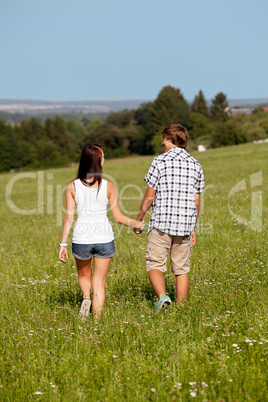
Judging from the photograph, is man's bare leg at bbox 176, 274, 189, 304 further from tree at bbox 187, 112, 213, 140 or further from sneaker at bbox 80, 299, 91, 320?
tree at bbox 187, 112, 213, 140

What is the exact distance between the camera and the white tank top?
5.93 m

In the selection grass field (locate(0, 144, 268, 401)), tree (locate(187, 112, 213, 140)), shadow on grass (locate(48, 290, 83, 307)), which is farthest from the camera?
tree (locate(187, 112, 213, 140))

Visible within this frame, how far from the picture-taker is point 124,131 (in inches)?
5522

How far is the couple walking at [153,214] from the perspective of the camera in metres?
5.95

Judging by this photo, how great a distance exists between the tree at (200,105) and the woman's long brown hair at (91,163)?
481 ft

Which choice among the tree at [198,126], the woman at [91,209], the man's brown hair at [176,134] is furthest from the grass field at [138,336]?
the tree at [198,126]

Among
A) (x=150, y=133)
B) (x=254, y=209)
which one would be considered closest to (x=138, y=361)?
(x=254, y=209)

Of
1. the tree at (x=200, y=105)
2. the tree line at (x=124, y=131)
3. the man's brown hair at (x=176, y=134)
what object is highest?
the tree at (x=200, y=105)

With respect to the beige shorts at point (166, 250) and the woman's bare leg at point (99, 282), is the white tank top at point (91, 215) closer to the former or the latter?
the woman's bare leg at point (99, 282)

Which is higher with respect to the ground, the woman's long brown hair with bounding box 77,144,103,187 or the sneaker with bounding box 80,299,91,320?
the woman's long brown hair with bounding box 77,144,103,187

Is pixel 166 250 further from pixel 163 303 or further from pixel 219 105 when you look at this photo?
pixel 219 105

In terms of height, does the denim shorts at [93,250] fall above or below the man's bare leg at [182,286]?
above

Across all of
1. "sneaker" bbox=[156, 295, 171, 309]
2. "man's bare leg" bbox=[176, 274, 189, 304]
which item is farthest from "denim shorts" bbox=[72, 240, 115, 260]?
"man's bare leg" bbox=[176, 274, 189, 304]

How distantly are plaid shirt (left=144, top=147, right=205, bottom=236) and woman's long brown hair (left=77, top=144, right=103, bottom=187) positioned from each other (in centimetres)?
68
